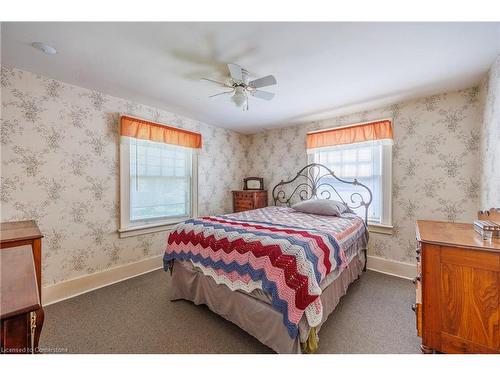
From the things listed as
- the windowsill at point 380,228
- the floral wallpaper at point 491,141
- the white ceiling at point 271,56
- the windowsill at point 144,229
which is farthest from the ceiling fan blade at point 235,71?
the windowsill at point 380,228

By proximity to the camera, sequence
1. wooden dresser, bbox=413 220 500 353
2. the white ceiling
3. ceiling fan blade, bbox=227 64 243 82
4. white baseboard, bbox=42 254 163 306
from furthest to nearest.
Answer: white baseboard, bbox=42 254 163 306 → ceiling fan blade, bbox=227 64 243 82 → the white ceiling → wooden dresser, bbox=413 220 500 353

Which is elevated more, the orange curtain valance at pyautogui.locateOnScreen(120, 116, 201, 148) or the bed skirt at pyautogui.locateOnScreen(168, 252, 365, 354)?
the orange curtain valance at pyautogui.locateOnScreen(120, 116, 201, 148)

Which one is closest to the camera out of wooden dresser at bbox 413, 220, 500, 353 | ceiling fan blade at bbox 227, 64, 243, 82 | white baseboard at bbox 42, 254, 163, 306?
wooden dresser at bbox 413, 220, 500, 353

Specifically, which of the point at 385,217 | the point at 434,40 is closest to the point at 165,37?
the point at 434,40

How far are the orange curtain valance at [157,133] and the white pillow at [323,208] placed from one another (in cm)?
202

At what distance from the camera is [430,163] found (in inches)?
104

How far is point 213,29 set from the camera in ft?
4.85

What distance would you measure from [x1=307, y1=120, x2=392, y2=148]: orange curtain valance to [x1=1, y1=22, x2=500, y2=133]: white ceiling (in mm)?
367

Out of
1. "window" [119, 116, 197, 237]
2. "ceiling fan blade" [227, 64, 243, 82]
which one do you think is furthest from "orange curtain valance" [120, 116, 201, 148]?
"ceiling fan blade" [227, 64, 243, 82]

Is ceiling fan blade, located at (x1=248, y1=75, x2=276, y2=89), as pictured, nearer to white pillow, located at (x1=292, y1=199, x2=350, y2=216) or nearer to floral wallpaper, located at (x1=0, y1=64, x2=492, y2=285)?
white pillow, located at (x1=292, y1=199, x2=350, y2=216)

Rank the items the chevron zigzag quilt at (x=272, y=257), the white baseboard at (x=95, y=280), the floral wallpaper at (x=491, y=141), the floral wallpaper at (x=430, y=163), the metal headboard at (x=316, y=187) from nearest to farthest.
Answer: the chevron zigzag quilt at (x=272, y=257), the floral wallpaper at (x=491, y=141), the white baseboard at (x=95, y=280), the floral wallpaper at (x=430, y=163), the metal headboard at (x=316, y=187)

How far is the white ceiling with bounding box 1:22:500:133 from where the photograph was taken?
1487 mm

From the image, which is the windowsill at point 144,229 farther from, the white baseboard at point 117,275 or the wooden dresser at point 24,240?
the wooden dresser at point 24,240

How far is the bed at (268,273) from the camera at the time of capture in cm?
138
